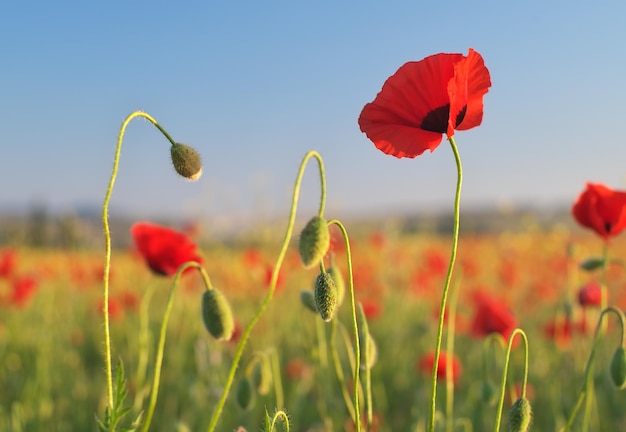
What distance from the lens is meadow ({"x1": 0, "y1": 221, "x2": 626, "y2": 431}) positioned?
2.52m

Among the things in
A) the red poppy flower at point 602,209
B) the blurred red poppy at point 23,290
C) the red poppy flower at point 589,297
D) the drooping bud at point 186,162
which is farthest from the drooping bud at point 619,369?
the blurred red poppy at point 23,290

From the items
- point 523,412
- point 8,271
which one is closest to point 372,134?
point 523,412

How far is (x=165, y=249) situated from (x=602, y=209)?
1065 mm

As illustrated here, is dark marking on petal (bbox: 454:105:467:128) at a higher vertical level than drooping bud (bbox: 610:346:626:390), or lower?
higher

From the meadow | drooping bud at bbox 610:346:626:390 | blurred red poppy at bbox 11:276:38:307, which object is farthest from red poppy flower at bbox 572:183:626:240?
blurred red poppy at bbox 11:276:38:307

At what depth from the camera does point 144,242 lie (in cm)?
181

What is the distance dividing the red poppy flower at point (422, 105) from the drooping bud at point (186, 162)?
0.26 metres

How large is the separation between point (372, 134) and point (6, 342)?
3.59 meters

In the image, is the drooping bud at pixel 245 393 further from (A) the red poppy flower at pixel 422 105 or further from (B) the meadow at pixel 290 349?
(A) the red poppy flower at pixel 422 105

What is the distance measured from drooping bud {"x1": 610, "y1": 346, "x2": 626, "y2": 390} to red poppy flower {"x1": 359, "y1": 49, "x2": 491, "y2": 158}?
0.65m

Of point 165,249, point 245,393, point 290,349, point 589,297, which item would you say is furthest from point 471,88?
point 290,349

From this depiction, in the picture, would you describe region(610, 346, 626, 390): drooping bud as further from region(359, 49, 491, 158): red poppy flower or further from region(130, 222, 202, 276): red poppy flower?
region(130, 222, 202, 276): red poppy flower

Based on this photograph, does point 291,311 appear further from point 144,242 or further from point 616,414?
point 144,242

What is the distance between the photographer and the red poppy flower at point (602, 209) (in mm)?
1580
